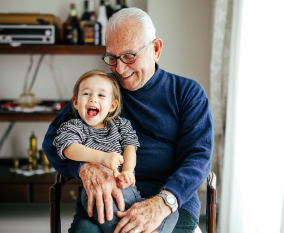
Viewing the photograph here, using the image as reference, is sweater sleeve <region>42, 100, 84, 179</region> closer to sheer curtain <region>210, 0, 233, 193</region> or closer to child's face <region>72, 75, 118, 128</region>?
child's face <region>72, 75, 118, 128</region>

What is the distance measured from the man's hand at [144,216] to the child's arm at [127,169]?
9cm

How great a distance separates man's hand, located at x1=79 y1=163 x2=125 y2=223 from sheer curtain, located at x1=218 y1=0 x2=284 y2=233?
0.75 meters

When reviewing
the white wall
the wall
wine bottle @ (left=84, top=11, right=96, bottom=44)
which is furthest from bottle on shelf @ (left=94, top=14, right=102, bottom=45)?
the white wall

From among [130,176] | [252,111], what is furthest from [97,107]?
[252,111]

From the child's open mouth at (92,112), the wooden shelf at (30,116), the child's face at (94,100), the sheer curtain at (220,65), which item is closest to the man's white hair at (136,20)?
the child's face at (94,100)

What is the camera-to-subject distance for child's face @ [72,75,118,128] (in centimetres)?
134

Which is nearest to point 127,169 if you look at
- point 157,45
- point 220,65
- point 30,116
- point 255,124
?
point 157,45

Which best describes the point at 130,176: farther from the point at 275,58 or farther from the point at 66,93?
the point at 66,93

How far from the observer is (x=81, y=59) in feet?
10.8

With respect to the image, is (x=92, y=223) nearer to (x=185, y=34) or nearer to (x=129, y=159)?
(x=129, y=159)

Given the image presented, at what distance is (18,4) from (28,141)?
55.6 inches

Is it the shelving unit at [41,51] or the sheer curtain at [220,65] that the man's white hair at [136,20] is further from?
the shelving unit at [41,51]

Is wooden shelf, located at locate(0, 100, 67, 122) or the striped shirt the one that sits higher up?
the striped shirt

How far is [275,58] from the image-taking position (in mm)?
1630
